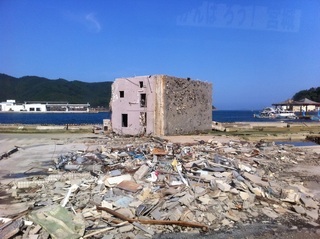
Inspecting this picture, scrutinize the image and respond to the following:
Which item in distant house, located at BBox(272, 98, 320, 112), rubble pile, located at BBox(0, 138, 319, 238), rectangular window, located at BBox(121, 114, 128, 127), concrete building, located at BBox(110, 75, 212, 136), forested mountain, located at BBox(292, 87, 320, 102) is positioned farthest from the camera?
forested mountain, located at BBox(292, 87, 320, 102)

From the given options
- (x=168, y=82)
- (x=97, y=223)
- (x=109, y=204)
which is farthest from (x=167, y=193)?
(x=168, y=82)

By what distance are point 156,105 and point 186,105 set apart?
413cm

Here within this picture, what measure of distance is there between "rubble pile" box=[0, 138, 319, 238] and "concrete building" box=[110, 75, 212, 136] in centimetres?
1428

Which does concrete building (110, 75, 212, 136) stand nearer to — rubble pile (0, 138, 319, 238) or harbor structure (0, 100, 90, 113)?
rubble pile (0, 138, 319, 238)

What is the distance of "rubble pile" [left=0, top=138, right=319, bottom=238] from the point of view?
7.95 m

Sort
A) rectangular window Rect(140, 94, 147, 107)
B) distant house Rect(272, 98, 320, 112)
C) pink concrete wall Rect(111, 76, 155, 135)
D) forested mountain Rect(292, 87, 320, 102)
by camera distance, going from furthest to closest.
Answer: forested mountain Rect(292, 87, 320, 102)
distant house Rect(272, 98, 320, 112)
rectangular window Rect(140, 94, 147, 107)
pink concrete wall Rect(111, 76, 155, 135)

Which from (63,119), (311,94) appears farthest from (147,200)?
(311,94)

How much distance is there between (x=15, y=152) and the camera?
19.1 metres

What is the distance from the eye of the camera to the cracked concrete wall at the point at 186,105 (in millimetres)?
28578

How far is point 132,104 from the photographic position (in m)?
29.8

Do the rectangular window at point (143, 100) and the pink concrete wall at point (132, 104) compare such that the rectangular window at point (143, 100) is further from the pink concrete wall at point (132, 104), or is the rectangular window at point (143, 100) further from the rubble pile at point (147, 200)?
the rubble pile at point (147, 200)

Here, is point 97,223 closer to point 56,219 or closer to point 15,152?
point 56,219

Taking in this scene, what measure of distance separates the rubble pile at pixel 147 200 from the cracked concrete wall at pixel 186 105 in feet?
48.5

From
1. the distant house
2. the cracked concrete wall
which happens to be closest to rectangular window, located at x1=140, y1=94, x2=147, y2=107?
the cracked concrete wall
